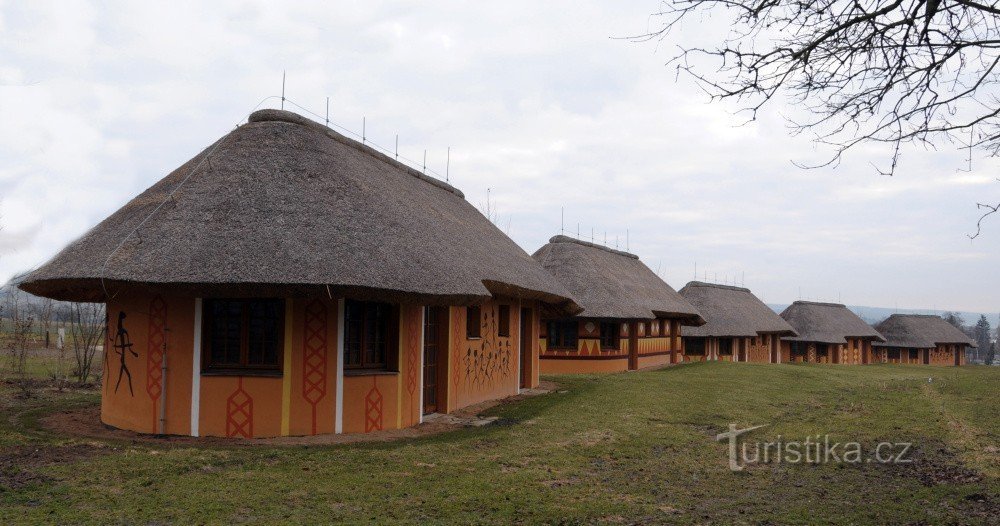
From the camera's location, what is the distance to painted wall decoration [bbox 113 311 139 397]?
10.6 metres

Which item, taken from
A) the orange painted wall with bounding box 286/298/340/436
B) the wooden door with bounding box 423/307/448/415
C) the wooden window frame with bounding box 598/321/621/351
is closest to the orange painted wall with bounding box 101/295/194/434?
the orange painted wall with bounding box 286/298/340/436

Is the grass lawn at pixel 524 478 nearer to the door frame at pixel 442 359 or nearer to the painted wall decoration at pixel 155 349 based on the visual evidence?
the painted wall decoration at pixel 155 349

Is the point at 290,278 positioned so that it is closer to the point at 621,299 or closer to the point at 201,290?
the point at 201,290

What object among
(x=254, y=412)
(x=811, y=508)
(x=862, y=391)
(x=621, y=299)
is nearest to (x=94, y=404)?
Answer: (x=254, y=412)

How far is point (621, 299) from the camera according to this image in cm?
2402

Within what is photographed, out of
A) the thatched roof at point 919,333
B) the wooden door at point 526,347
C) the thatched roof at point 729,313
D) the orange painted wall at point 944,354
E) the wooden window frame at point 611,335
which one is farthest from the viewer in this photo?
the orange painted wall at point 944,354

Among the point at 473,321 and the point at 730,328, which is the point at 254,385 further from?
the point at 730,328

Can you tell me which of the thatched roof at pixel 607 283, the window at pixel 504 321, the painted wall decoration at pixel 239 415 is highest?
the thatched roof at pixel 607 283

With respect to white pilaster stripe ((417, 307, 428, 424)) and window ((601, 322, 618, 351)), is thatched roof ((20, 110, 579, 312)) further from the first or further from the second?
window ((601, 322, 618, 351))

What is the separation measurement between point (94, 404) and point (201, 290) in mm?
5992

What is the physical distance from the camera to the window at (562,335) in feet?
78.3

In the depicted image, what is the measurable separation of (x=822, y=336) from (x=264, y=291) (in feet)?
128

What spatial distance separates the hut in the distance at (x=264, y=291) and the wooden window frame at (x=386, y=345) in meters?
0.02

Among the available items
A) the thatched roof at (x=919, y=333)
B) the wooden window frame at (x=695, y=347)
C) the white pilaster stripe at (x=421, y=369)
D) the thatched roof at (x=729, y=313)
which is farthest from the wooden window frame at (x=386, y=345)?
the thatched roof at (x=919, y=333)
